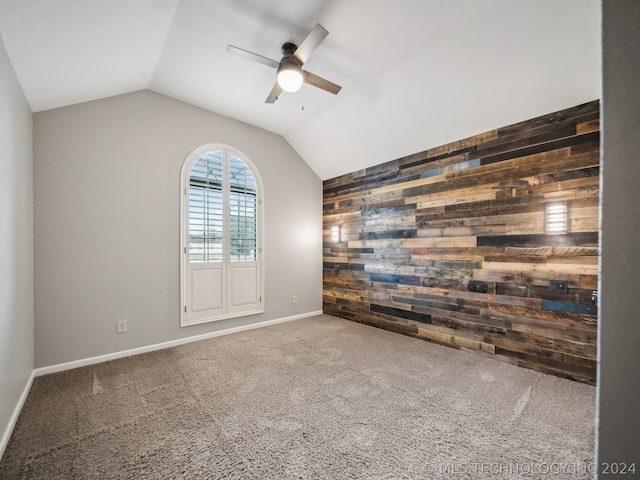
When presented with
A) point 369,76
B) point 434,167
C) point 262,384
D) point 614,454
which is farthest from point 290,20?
point 262,384

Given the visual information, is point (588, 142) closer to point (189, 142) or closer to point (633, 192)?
point (633, 192)

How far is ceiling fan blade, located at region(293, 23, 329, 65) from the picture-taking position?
2093mm

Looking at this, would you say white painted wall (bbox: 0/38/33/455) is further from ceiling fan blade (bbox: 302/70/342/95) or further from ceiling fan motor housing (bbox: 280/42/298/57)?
ceiling fan blade (bbox: 302/70/342/95)

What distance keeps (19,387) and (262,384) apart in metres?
1.87

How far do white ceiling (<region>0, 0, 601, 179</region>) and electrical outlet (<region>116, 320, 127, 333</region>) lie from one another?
90.2 inches

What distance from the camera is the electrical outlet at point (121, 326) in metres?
3.18

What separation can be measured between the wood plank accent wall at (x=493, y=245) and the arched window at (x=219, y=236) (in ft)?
5.49

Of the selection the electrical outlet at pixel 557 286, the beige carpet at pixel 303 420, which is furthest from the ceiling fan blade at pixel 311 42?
the electrical outlet at pixel 557 286

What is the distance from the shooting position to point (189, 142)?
3.71 metres

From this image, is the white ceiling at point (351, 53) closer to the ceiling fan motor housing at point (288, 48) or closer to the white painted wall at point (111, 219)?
the ceiling fan motor housing at point (288, 48)

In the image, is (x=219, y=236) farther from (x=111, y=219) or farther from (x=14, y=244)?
(x=14, y=244)

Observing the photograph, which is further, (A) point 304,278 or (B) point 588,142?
(A) point 304,278

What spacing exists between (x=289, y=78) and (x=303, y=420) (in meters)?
2.72

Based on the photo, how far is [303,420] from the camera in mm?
2078
